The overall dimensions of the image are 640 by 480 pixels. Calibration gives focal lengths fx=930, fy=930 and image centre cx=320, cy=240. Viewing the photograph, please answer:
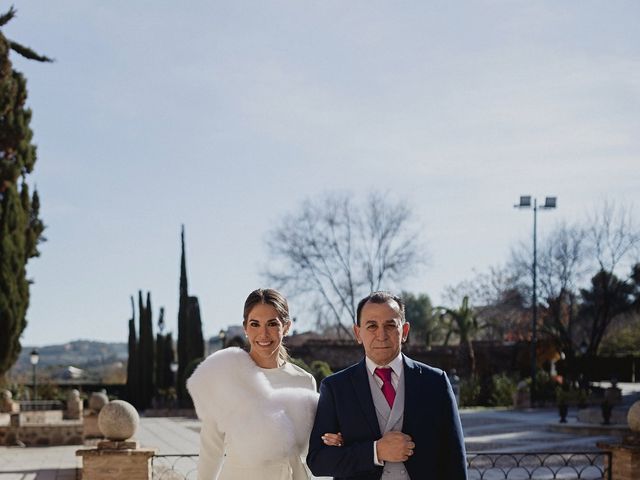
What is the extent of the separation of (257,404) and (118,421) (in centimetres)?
415

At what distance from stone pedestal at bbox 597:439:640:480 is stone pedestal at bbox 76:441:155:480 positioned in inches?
161

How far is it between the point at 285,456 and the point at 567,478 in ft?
28.7

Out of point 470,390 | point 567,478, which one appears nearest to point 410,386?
point 567,478

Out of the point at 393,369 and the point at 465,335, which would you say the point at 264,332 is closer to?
the point at 393,369

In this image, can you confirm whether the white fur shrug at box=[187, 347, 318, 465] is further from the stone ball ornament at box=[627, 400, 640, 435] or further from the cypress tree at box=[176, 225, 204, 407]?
the cypress tree at box=[176, 225, 204, 407]

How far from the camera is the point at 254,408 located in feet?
13.0

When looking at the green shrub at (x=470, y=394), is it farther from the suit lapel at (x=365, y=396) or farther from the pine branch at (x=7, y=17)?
the suit lapel at (x=365, y=396)

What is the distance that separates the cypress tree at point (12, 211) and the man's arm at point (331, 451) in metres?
19.0

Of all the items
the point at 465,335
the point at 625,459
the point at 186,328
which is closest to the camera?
the point at 625,459

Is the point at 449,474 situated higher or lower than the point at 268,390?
lower

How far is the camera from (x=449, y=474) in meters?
3.54

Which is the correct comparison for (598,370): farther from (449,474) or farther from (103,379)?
(449,474)

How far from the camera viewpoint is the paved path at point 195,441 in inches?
539

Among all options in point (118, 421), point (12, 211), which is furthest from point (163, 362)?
point (118, 421)
